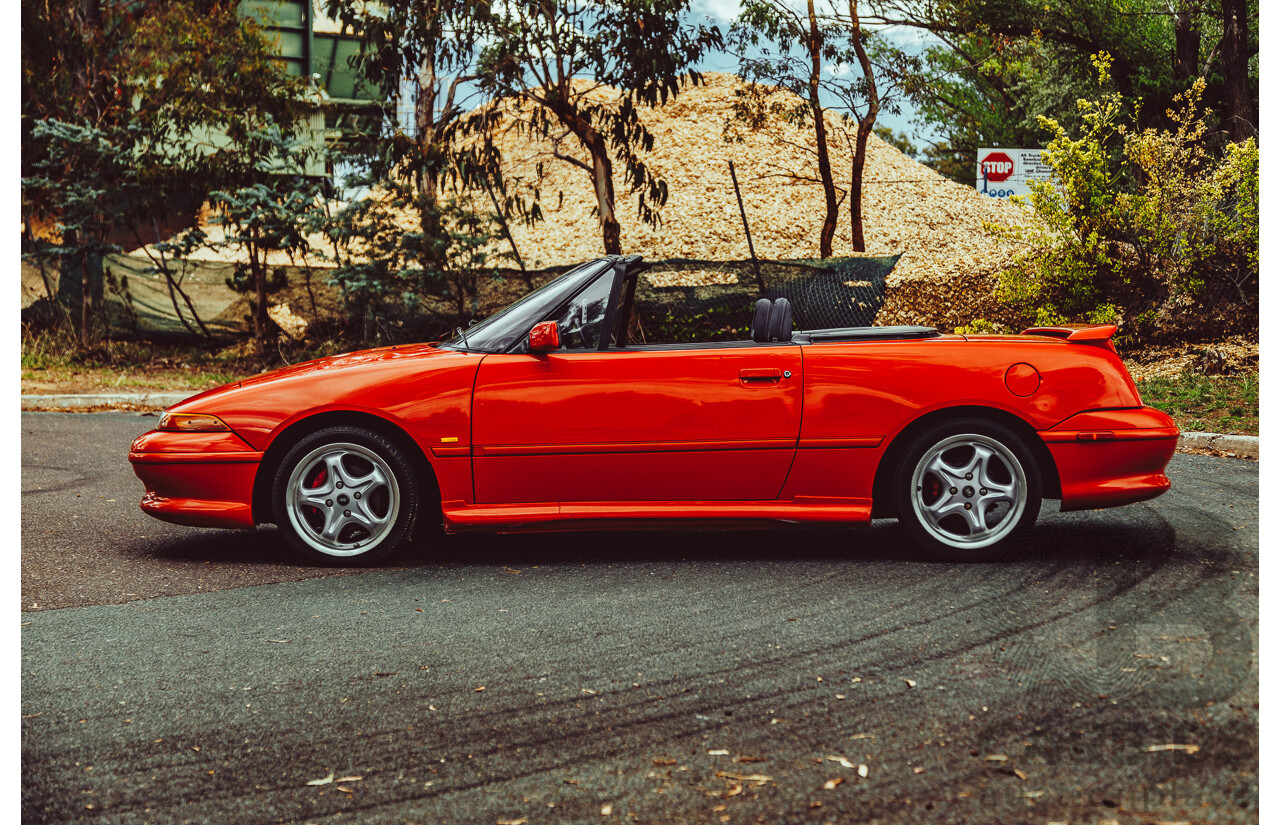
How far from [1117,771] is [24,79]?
1892cm

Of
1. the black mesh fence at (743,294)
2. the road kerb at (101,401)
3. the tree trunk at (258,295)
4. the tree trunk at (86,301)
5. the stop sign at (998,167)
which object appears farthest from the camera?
the stop sign at (998,167)

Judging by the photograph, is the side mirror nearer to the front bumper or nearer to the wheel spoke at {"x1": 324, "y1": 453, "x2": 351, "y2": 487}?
the wheel spoke at {"x1": 324, "y1": 453, "x2": 351, "y2": 487}

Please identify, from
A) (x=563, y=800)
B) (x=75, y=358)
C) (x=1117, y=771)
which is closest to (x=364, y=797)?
(x=563, y=800)

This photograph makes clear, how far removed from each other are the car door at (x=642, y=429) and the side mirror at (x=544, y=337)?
3.6 inches

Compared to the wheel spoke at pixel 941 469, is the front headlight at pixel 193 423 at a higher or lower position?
higher

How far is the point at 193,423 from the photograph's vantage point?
5.04 m

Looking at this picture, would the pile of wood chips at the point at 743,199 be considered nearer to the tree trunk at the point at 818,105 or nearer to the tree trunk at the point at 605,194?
the tree trunk at the point at 818,105

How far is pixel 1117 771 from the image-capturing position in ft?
8.76

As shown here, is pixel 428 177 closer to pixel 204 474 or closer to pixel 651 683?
pixel 204 474

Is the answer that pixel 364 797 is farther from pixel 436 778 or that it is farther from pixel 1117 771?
pixel 1117 771

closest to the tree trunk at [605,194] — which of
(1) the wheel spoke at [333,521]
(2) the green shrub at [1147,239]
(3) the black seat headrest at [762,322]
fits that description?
Result: (2) the green shrub at [1147,239]

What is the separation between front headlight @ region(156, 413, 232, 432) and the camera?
16.4 feet

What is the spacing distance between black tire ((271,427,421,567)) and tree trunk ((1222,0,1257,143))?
14029mm

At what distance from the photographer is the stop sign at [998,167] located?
1157 inches
